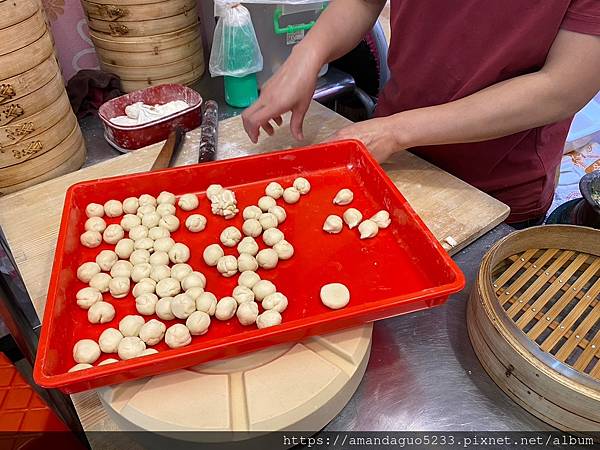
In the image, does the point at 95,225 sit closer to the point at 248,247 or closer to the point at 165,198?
the point at 165,198

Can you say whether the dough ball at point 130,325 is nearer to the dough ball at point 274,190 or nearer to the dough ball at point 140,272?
the dough ball at point 140,272

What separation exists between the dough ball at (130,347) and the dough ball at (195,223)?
1.04ft

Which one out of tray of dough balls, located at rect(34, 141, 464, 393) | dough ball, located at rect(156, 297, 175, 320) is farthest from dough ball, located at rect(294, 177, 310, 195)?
dough ball, located at rect(156, 297, 175, 320)

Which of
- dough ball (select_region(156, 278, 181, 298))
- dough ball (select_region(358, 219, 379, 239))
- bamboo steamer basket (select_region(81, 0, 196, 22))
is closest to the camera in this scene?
dough ball (select_region(156, 278, 181, 298))

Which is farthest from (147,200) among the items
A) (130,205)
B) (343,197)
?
(343,197)

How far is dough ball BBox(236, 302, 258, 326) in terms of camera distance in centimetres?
87

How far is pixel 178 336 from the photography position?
829mm

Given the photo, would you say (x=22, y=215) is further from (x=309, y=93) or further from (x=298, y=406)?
(x=298, y=406)

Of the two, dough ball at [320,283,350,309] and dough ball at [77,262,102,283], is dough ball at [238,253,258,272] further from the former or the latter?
dough ball at [77,262,102,283]

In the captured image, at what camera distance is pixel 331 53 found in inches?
55.0

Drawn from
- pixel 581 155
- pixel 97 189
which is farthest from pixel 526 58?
pixel 581 155

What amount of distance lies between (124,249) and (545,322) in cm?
86

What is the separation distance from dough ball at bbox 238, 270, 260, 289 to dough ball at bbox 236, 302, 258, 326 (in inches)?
2.5

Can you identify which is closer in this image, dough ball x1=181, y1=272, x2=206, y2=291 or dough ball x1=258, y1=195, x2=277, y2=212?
dough ball x1=181, y1=272, x2=206, y2=291
